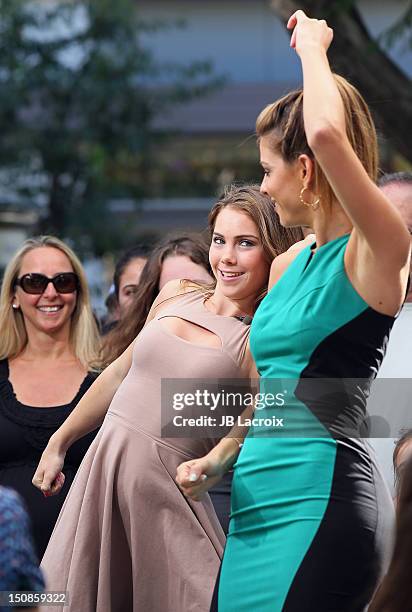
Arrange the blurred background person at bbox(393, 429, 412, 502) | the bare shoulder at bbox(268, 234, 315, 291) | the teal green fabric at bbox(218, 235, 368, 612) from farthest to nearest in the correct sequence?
the blurred background person at bbox(393, 429, 412, 502) < the bare shoulder at bbox(268, 234, 315, 291) < the teal green fabric at bbox(218, 235, 368, 612)

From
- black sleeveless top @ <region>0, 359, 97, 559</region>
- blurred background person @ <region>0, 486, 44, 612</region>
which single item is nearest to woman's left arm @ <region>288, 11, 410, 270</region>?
blurred background person @ <region>0, 486, 44, 612</region>

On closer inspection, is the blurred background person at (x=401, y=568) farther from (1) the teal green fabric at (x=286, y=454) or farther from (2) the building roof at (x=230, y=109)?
(2) the building roof at (x=230, y=109)

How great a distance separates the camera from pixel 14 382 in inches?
190

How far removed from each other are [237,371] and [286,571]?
912mm

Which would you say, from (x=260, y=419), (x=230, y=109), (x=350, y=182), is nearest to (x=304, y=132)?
(x=350, y=182)

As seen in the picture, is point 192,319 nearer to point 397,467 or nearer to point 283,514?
point 397,467

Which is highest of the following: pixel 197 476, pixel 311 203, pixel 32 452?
pixel 311 203

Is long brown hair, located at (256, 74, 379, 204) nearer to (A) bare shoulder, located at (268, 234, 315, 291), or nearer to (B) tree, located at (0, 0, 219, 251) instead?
(A) bare shoulder, located at (268, 234, 315, 291)

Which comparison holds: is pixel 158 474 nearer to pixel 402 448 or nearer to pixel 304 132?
pixel 402 448

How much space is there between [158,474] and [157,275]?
1.58m

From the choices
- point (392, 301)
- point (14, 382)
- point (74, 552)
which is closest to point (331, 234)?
point (392, 301)

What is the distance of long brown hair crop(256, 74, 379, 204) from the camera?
263 centimetres

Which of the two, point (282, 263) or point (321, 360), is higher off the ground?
point (282, 263)

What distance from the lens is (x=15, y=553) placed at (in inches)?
82.5
